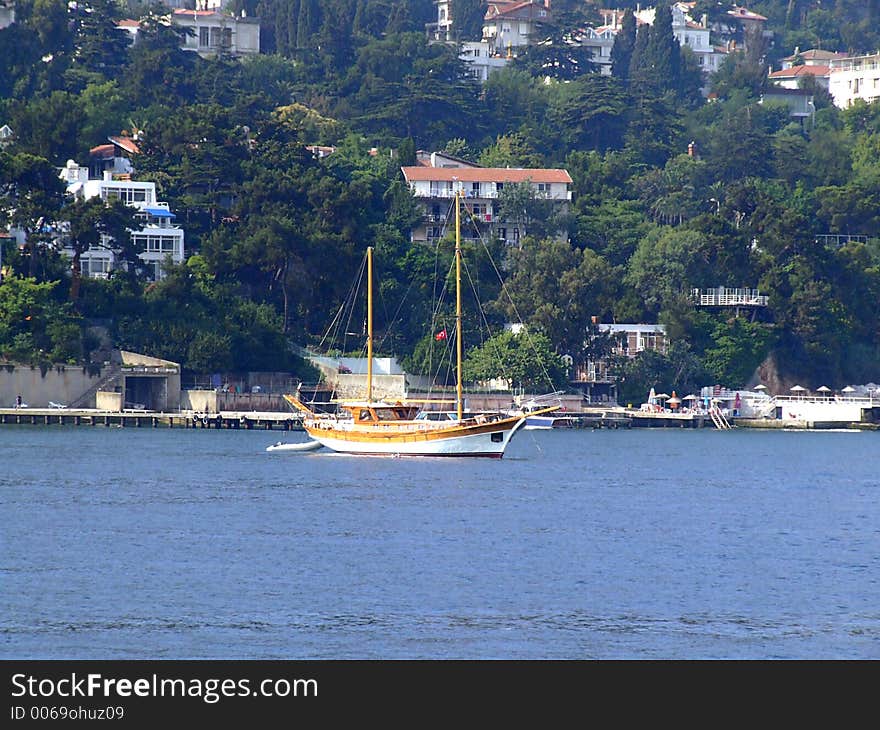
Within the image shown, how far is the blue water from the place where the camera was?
36.5 meters

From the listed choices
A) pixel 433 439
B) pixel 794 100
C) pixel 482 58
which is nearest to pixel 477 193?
pixel 482 58

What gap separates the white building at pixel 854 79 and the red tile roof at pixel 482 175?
57.8 metres

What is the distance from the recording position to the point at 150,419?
103 m

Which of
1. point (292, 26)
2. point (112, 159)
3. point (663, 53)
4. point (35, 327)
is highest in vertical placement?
point (292, 26)

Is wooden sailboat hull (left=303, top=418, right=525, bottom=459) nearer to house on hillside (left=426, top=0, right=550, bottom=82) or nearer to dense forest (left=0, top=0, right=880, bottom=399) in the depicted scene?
dense forest (left=0, top=0, right=880, bottom=399)

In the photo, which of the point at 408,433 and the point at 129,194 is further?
the point at 129,194

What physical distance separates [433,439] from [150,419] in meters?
27.4

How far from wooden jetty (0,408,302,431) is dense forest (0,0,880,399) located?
321 centimetres

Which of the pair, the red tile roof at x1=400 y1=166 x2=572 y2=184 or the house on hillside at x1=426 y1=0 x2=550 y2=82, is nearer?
the red tile roof at x1=400 y1=166 x2=572 y2=184

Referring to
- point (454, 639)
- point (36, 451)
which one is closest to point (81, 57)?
point (36, 451)

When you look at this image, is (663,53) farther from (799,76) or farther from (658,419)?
(658,419)

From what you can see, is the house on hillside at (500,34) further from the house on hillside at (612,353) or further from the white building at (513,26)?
the house on hillside at (612,353)

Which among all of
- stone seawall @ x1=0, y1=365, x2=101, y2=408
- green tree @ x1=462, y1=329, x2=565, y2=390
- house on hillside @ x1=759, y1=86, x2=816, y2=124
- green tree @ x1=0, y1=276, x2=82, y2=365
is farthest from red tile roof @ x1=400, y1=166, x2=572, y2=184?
house on hillside @ x1=759, y1=86, x2=816, y2=124

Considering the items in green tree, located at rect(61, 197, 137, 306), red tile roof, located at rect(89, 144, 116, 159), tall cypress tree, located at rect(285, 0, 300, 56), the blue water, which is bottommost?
the blue water
